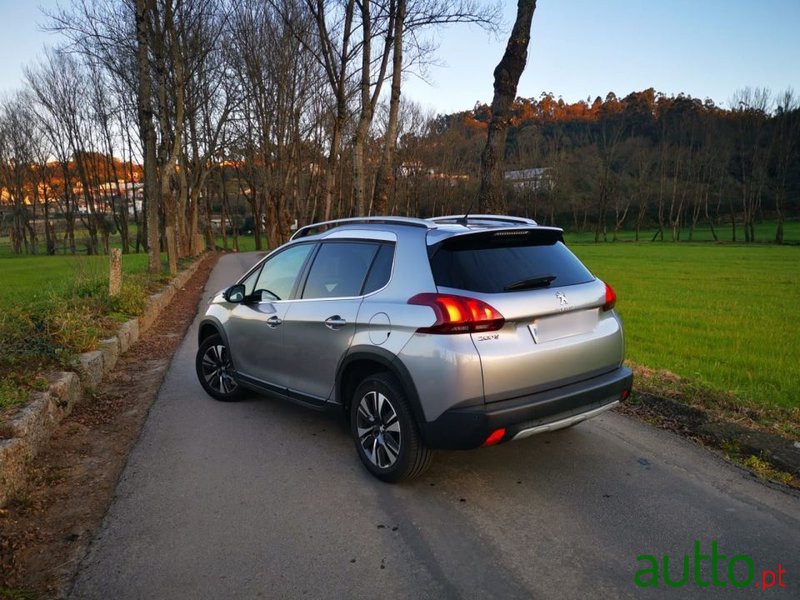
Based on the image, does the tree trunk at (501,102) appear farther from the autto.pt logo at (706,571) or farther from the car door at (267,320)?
the autto.pt logo at (706,571)

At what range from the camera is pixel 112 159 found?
168 feet

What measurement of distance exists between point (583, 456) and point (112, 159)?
5560 cm

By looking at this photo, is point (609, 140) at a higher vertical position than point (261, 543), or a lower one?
higher

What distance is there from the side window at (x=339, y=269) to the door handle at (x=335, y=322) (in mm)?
187

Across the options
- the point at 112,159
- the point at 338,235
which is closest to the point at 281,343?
the point at 338,235

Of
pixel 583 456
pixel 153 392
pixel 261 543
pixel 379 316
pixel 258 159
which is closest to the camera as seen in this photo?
pixel 261 543

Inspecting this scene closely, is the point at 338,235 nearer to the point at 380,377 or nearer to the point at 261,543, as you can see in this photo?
the point at 380,377

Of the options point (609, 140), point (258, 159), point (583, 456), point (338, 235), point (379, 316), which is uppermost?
point (609, 140)

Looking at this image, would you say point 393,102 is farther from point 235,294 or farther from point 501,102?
point 235,294

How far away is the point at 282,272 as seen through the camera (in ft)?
17.4

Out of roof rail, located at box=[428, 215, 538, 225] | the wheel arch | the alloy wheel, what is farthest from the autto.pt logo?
the wheel arch

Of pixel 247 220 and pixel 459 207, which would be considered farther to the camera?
pixel 247 220

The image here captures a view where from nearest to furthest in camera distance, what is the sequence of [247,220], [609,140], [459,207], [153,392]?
[153,392]
[459,207]
[247,220]
[609,140]

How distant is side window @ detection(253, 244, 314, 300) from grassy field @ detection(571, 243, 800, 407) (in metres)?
4.54
